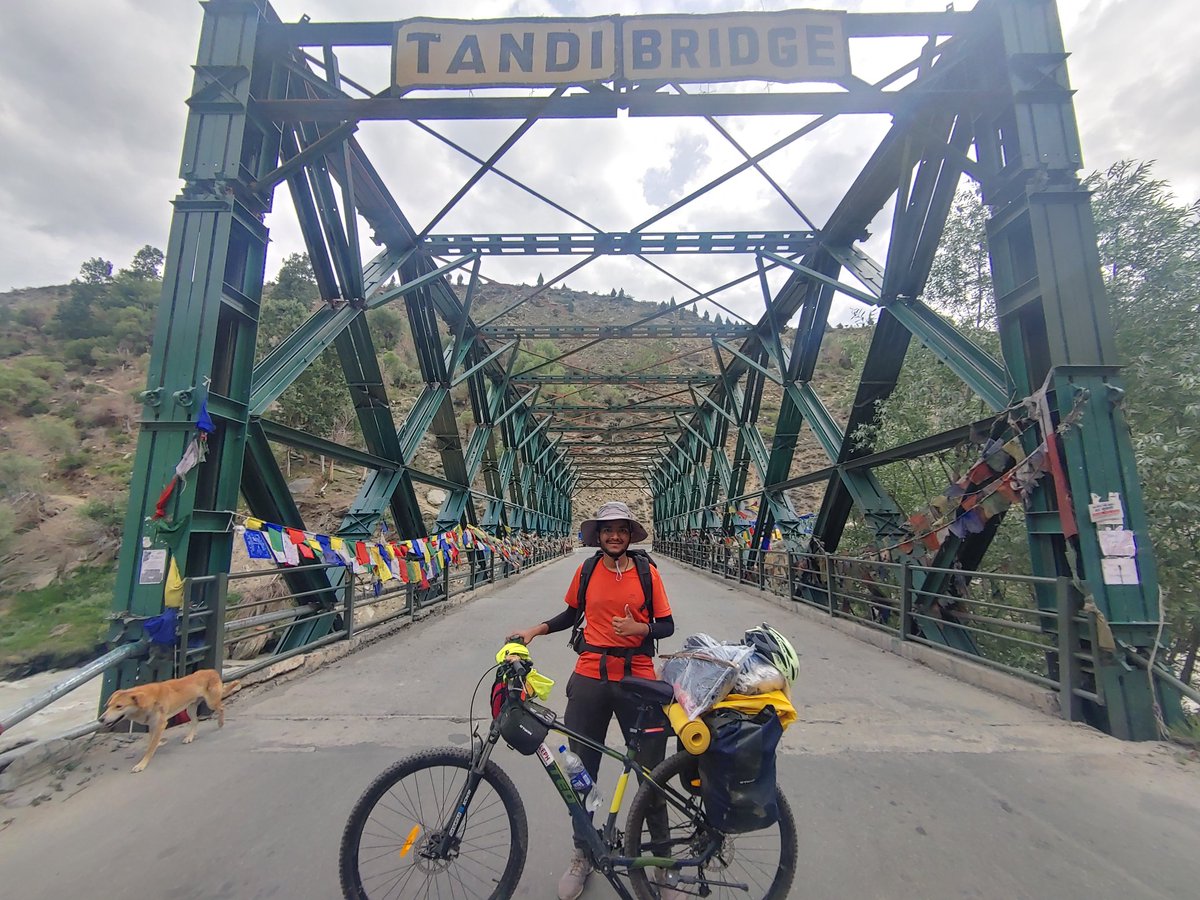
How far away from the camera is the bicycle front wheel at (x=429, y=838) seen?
1.96 metres

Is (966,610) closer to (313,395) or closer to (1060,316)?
(1060,316)

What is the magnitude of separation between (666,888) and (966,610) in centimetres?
526

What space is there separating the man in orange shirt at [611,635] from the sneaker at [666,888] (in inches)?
12.3

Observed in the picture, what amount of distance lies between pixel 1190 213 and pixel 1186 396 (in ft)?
8.25

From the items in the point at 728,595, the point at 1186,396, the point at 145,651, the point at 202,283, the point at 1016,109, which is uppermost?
the point at 1016,109

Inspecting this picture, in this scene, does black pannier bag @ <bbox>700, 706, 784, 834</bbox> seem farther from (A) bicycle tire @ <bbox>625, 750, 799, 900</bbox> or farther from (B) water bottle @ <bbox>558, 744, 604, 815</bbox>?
(B) water bottle @ <bbox>558, 744, 604, 815</bbox>

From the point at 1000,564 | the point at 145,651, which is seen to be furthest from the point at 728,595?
the point at 145,651

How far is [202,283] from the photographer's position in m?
4.76

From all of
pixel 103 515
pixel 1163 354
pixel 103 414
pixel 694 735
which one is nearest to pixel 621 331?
pixel 1163 354

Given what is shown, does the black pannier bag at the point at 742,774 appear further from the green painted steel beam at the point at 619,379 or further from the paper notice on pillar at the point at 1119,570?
the green painted steel beam at the point at 619,379

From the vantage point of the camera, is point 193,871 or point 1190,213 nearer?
point 193,871

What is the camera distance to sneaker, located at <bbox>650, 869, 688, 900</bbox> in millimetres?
1988

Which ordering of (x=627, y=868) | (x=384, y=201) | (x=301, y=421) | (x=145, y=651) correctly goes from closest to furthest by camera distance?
(x=627, y=868), (x=145, y=651), (x=384, y=201), (x=301, y=421)

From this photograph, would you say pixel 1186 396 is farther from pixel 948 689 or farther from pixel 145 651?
pixel 145 651
